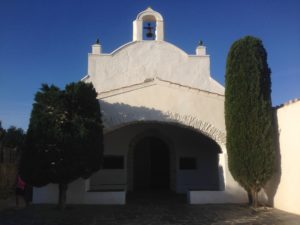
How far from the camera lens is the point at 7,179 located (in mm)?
14766

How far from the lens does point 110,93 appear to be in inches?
477

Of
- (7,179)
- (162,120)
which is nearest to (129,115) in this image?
(162,120)

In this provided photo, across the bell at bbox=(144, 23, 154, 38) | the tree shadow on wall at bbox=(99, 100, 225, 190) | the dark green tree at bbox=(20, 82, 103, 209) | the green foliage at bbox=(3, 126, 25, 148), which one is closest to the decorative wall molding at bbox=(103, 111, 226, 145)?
the tree shadow on wall at bbox=(99, 100, 225, 190)

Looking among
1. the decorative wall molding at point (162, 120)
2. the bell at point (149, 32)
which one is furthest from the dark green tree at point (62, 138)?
the bell at point (149, 32)

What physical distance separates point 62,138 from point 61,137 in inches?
1.6

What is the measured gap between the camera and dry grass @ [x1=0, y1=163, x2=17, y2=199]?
1421 cm

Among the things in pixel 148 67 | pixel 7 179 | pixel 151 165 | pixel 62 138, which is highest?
pixel 148 67

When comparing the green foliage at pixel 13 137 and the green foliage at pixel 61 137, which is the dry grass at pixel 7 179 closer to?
the green foliage at pixel 61 137

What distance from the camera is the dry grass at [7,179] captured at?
46.6 feet

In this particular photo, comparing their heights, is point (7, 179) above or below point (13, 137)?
below

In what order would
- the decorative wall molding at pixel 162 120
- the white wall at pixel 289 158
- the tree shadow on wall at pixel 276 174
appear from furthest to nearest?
the decorative wall molding at pixel 162 120 → the tree shadow on wall at pixel 276 174 → the white wall at pixel 289 158

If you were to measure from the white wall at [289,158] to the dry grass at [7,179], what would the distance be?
34.7 feet

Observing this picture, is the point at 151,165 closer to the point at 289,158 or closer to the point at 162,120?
the point at 162,120

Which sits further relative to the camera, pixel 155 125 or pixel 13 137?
pixel 13 137
